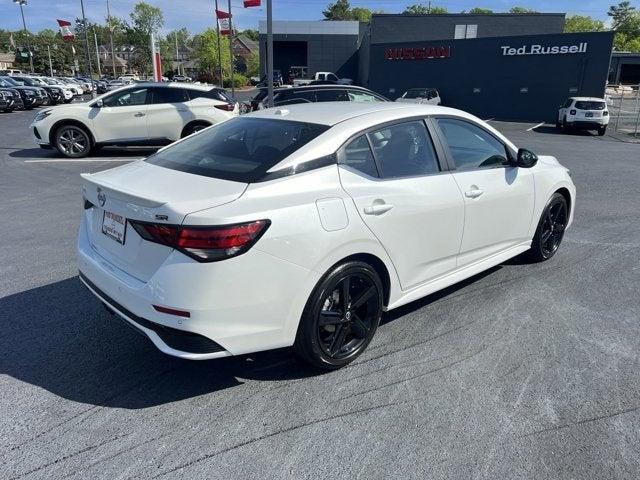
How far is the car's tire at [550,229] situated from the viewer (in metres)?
5.04

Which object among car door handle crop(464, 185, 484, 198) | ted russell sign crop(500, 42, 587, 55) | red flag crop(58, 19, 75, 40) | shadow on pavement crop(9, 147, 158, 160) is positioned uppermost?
red flag crop(58, 19, 75, 40)

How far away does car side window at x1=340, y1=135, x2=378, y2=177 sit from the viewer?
329 centimetres

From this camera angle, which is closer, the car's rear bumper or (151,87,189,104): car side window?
the car's rear bumper

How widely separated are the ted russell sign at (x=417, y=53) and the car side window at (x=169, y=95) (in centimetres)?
2467

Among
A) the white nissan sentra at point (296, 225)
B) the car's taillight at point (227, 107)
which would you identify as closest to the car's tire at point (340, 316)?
the white nissan sentra at point (296, 225)

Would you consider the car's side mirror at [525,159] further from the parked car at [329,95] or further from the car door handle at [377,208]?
the parked car at [329,95]

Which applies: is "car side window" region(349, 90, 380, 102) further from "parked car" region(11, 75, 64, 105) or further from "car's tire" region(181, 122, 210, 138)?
"parked car" region(11, 75, 64, 105)

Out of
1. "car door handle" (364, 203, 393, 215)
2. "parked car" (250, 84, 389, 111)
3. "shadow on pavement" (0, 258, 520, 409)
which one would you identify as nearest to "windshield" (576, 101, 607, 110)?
"parked car" (250, 84, 389, 111)

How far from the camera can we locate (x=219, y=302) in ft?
8.73

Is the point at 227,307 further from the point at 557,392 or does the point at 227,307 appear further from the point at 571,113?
the point at 571,113

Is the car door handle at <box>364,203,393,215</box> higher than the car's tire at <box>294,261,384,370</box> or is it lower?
higher

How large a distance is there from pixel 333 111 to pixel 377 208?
955 millimetres

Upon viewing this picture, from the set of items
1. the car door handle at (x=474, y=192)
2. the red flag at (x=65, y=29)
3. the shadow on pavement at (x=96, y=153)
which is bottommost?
the shadow on pavement at (x=96, y=153)

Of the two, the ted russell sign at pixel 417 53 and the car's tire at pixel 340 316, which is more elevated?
the ted russell sign at pixel 417 53
